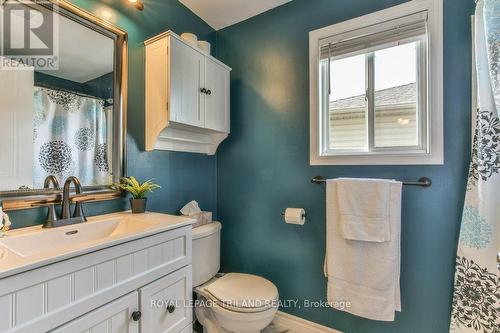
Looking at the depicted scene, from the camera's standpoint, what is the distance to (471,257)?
122 cm

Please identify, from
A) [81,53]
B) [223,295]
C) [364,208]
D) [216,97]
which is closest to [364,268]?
[364,208]

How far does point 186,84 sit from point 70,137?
72cm

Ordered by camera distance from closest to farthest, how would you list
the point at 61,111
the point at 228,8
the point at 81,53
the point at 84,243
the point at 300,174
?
the point at 84,243 < the point at 61,111 < the point at 81,53 < the point at 300,174 < the point at 228,8

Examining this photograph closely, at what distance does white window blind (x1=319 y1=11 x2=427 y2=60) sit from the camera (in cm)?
142

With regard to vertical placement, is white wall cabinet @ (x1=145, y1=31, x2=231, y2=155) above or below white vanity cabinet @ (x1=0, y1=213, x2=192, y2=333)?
above

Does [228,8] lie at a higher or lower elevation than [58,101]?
higher

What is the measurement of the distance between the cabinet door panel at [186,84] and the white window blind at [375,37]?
2.86 ft

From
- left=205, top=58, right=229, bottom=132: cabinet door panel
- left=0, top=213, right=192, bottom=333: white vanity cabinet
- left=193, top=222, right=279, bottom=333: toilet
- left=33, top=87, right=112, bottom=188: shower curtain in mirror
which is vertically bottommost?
left=193, top=222, right=279, bottom=333: toilet

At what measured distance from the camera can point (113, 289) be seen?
92cm

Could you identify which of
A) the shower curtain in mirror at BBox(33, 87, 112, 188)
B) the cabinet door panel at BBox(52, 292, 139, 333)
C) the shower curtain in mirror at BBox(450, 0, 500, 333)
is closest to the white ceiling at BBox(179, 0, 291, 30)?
the shower curtain in mirror at BBox(33, 87, 112, 188)

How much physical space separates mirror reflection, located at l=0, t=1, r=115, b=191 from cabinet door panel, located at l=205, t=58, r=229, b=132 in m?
0.61

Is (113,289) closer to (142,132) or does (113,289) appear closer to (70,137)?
(70,137)

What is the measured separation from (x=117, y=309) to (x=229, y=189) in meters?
1.29

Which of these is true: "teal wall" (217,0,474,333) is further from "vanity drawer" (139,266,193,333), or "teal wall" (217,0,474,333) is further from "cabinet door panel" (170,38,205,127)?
"vanity drawer" (139,266,193,333)
